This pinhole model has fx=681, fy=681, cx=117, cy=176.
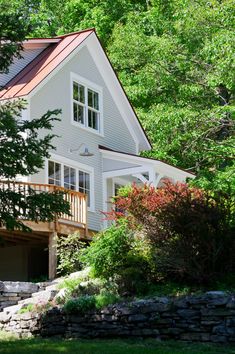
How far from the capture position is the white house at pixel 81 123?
19.7 meters

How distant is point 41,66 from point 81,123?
2270mm

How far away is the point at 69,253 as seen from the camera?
663 inches

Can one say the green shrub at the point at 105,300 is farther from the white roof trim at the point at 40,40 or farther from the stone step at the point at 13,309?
the white roof trim at the point at 40,40

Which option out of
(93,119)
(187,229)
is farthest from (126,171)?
(187,229)

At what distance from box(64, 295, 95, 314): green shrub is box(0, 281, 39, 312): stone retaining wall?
3059mm

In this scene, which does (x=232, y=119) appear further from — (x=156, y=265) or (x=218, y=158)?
(x=156, y=265)

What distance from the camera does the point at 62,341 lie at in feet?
37.3

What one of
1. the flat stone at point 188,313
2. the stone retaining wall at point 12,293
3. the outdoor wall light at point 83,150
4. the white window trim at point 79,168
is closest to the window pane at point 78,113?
the outdoor wall light at point 83,150

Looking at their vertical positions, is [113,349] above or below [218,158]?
below

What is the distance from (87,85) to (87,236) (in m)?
5.70

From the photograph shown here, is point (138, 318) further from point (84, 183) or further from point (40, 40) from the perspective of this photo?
point (40, 40)

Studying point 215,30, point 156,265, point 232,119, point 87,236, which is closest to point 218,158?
point 232,119

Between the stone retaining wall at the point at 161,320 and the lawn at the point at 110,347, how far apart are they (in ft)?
0.98

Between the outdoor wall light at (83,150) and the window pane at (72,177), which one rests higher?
the outdoor wall light at (83,150)
